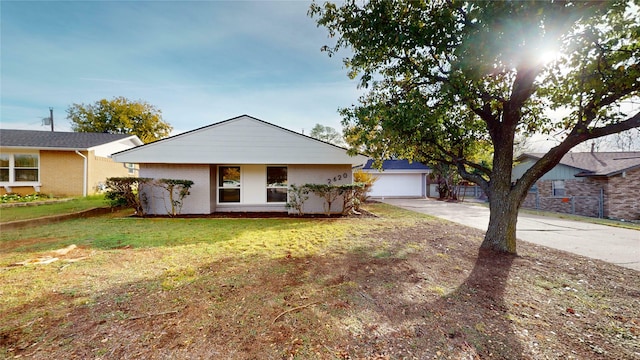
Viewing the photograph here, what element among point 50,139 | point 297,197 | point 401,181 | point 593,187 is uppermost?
point 50,139

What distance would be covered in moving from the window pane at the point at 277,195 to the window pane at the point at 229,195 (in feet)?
4.68

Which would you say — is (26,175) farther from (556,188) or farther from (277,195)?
(556,188)

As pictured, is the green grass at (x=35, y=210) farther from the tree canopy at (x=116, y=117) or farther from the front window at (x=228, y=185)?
the tree canopy at (x=116, y=117)

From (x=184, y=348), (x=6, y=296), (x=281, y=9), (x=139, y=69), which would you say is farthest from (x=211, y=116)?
(x=184, y=348)

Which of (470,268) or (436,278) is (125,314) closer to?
(436,278)

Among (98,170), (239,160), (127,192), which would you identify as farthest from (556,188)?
(98,170)

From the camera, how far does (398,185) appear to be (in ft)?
73.4

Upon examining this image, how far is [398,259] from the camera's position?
15.9 feet

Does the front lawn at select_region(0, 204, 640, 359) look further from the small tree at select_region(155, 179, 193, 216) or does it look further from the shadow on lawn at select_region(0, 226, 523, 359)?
the small tree at select_region(155, 179, 193, 216)

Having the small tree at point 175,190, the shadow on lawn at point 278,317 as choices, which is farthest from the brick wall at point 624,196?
the small tree at point 175,190

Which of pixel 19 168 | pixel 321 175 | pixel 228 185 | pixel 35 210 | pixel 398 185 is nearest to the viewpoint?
pixel 35 210

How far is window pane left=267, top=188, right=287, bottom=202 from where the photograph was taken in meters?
11.0

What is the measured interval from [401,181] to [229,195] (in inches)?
645

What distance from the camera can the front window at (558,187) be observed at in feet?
53.3
